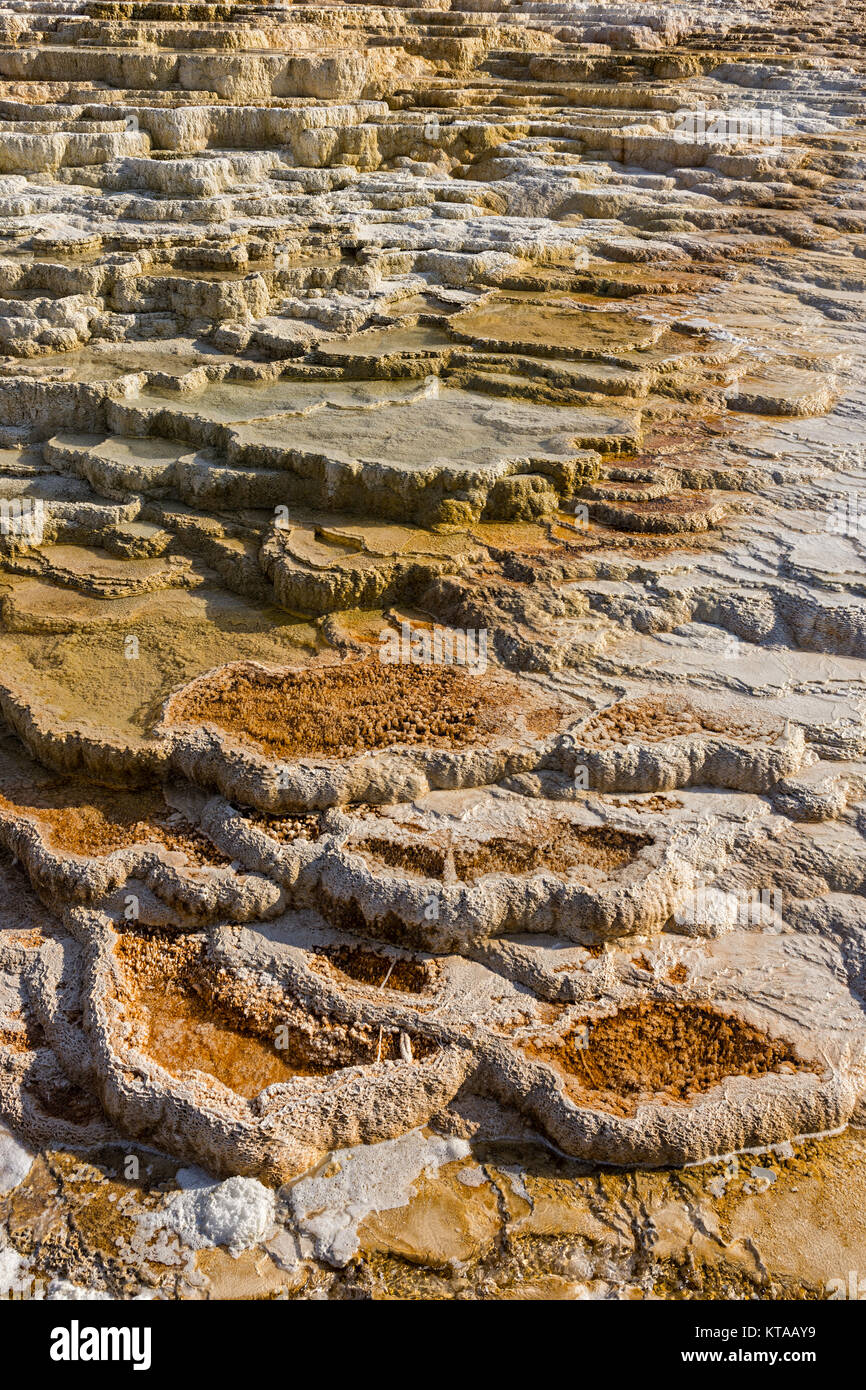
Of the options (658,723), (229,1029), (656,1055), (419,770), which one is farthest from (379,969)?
(658,723)

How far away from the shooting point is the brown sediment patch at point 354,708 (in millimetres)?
3762

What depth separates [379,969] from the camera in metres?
3.32

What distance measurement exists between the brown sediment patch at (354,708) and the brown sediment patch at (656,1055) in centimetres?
105

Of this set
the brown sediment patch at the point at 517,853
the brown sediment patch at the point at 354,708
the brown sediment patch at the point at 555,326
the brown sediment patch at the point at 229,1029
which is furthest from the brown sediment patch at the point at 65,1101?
the brown sediment patch at the point at 555,326

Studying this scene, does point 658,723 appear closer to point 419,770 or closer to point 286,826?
point 419,770

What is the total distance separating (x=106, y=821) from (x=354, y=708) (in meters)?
0.92

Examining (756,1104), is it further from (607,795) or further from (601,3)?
(601,3)

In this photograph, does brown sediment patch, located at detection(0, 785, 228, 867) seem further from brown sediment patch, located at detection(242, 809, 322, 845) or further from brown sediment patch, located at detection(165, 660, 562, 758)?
brown sediment patch, located at detection(165, 660, 562, 758)

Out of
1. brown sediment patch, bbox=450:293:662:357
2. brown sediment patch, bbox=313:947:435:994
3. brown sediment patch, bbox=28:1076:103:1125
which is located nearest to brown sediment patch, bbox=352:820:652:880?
brown sediment patch, bbox=313:947:435:994

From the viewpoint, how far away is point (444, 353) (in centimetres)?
623

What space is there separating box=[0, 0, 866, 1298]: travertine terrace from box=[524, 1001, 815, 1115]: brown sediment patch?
0.01m

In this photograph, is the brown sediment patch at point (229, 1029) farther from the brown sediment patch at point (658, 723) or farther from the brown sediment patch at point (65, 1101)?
the brown sediment patch at point (658, 723)

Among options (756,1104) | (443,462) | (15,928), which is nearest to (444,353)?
(443,462)

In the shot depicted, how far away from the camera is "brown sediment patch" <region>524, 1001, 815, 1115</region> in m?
3.03
